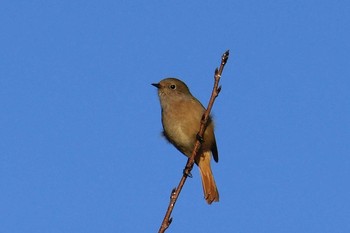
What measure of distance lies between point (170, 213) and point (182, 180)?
0.47 m

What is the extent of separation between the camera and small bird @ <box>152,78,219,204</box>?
7785mm

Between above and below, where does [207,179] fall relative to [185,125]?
below

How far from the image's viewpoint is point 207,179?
7.80 metres

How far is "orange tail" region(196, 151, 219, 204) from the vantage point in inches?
282

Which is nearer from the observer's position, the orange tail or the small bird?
the orange tail

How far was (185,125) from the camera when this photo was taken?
7.80m

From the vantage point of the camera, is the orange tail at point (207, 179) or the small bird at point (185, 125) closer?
the orange tail at point (207, 179)

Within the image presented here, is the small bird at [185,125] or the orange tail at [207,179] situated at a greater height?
the small bird at [185,125]

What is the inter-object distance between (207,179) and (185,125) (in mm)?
744

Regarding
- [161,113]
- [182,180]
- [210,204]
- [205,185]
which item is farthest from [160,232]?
[161,113]

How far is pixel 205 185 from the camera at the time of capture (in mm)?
7633

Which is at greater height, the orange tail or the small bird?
the small bird

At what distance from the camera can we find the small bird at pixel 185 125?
7785 mm

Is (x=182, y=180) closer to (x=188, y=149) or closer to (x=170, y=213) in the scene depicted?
(x=170, y=213)
